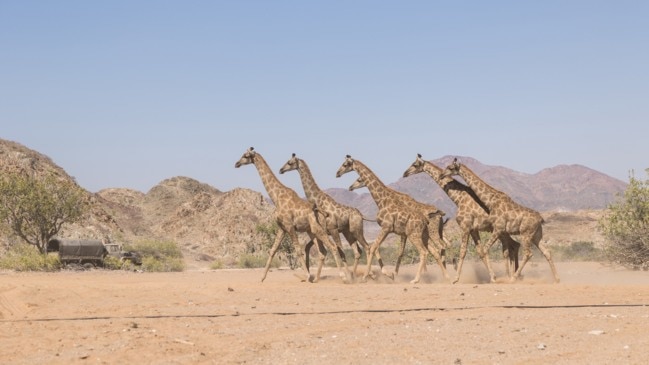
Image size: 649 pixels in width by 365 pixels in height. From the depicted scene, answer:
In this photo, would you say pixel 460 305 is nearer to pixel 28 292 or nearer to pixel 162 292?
pixel 162 292

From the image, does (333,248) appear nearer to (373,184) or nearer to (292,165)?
(373,184)

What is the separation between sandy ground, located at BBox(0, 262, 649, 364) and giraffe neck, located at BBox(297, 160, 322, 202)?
11.4ft

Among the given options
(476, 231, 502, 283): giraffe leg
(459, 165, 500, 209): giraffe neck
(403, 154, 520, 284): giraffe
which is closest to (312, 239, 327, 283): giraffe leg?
(403, 154, 520, 284): giraffe

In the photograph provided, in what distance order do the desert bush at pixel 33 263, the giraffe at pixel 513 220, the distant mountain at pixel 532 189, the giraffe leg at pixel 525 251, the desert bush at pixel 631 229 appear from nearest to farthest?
1. the giraffe at pixel 513 220
2. the giraffe leg at pixel 525 251
3. the desert bush at pixel 631 229
4. the desert bush at pixel 33 263
5. the distant mountain at pixel 532 189

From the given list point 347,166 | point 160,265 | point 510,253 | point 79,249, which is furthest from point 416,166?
point 160,265

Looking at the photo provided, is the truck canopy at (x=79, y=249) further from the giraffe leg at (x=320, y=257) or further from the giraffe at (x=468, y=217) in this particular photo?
the giraffe at (x=468, y=217)

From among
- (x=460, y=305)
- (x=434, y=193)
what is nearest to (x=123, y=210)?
(x=460, y=305)

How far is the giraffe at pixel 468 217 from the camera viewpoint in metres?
18.8

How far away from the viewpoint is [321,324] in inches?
470

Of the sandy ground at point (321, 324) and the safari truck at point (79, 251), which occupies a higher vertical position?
the safari truck at point (79, 251)

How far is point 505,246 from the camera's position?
64.6 feet

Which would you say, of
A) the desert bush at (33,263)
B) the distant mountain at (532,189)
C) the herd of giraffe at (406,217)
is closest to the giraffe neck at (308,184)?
the herd of giraffe at (406,217)

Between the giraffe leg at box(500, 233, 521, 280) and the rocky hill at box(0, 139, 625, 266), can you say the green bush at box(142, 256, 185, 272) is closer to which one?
the rocky hill at box(0, 139, 625, 266)

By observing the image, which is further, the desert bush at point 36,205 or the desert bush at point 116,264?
the desert bush at point 116,264
